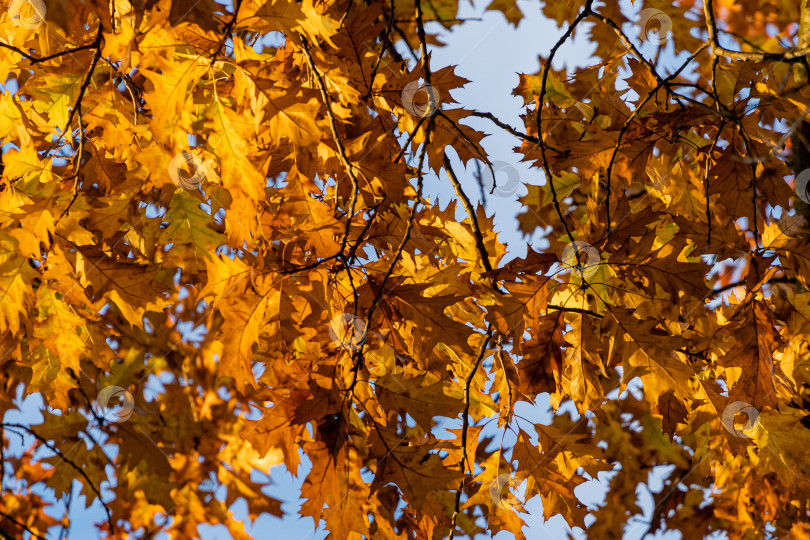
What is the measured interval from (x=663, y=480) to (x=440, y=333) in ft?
10.4

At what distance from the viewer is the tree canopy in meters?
1.40

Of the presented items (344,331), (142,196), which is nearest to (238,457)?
(142,196)

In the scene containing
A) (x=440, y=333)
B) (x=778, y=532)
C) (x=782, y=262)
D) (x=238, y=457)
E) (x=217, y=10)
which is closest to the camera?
(x=217, y=10)

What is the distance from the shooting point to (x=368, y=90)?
163 centimetres

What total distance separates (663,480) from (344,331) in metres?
3.38

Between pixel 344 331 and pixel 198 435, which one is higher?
pixel 198 435

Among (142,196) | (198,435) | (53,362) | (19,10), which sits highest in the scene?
(198,435)

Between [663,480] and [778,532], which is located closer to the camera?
[778,532]

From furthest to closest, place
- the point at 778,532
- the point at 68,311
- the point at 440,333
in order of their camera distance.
Answer: the point at 778,532, the point at 68,311, the point at 440,333

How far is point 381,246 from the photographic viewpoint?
1649mm

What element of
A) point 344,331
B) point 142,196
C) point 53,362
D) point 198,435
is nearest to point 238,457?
point 198,435

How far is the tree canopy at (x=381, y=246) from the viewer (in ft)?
4.58

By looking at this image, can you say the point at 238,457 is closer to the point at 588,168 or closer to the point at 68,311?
the point at 68,311

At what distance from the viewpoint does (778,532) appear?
3.07m
